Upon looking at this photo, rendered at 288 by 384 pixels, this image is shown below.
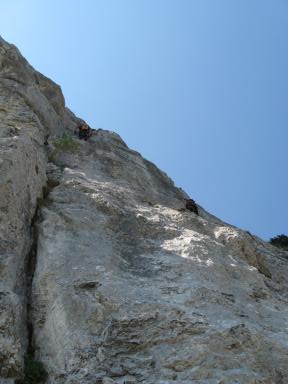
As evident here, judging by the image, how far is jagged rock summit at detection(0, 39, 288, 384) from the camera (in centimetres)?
1170

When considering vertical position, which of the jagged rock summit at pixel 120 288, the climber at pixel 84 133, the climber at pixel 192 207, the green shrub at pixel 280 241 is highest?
the green shrub at pixel 280 241

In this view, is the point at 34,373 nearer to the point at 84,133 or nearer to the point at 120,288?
the point at 120,288

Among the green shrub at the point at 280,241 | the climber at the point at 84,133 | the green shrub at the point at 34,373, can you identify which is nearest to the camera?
the green shrub at the point at 34,373

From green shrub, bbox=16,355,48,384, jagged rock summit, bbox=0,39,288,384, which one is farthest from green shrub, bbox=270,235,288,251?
green shrub, bbox=16,355,48,384

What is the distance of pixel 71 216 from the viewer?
17062mm

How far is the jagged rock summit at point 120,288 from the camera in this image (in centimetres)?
1170

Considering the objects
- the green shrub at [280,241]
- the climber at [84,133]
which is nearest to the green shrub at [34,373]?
the climber at [84,133]

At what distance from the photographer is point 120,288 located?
13656 mm

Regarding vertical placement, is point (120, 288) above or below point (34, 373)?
above

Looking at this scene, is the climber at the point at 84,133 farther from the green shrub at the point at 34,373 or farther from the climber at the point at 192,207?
the green shrub at the point at 34,373

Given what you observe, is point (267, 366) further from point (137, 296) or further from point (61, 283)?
point (61, 283)

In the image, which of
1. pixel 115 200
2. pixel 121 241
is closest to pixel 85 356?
pixel 121 241

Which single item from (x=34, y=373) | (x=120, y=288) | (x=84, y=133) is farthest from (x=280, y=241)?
(x=34, y=373)

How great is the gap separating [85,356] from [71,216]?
597 centimetres
